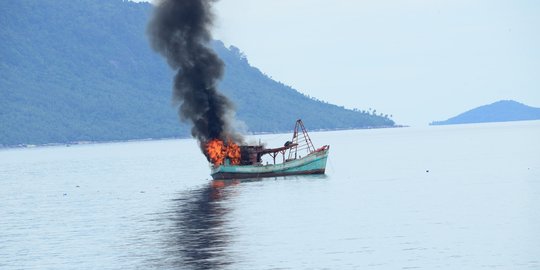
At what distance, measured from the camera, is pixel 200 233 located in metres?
82.2

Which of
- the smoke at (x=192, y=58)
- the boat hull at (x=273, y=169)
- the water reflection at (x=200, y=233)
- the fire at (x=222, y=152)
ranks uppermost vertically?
the smoke at (x=192, y=58)

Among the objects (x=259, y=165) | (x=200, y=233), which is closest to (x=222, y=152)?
(x=259, y=165)

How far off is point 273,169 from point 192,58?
2261 centimetres

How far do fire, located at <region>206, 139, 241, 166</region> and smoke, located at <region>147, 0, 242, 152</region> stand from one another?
798 centimetres

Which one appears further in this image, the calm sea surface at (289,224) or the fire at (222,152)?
the fire at (222,152)

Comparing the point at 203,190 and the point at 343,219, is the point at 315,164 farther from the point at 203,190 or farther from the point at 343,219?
the point at 343,219

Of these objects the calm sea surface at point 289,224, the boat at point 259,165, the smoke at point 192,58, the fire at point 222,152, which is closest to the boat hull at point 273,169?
the boat at point 259,165

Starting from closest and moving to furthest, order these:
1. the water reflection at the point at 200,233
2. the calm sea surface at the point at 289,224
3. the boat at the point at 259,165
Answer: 1. the calm sea surface at the point at 289,224
2. the water reflection at the point at 200,233
3. the boat at the point at 259,165

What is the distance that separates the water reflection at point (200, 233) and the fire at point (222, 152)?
16.6 metres

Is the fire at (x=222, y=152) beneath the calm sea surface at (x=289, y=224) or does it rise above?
above

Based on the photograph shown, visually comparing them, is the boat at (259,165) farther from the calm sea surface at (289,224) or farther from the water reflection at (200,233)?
the water reflection at (200,233)

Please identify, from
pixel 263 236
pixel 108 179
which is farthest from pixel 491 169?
pixel 263 236

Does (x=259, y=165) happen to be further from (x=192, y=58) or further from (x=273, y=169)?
(x=192, y=58)

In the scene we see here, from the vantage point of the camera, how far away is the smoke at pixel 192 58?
150250mm
